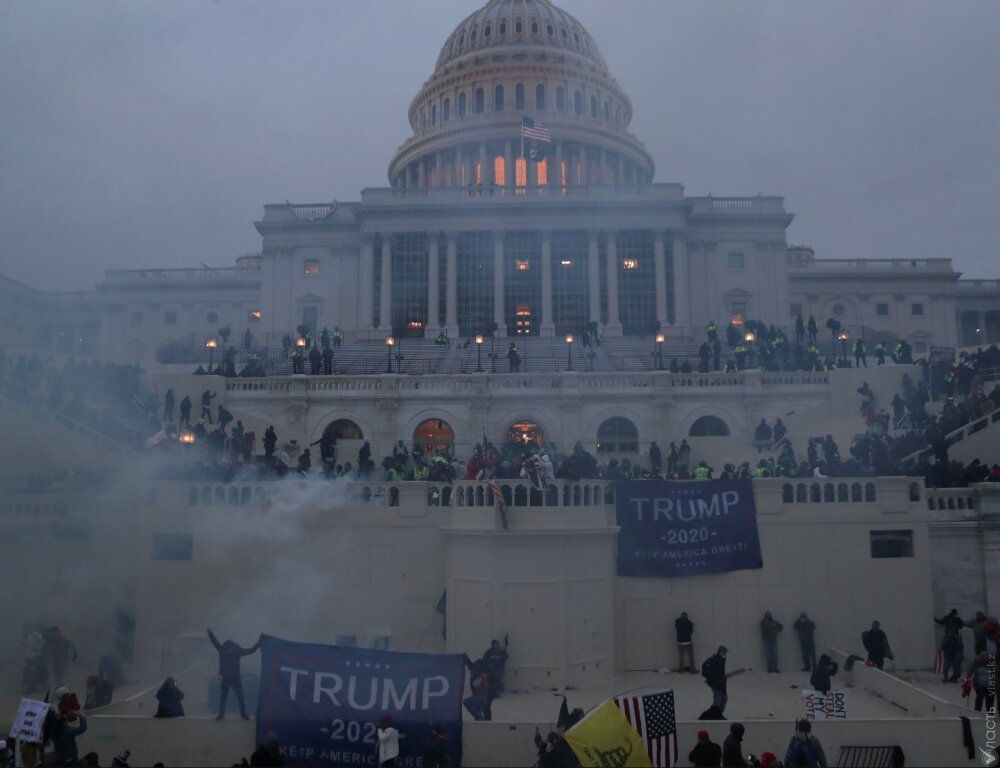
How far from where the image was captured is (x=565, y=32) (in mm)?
91312

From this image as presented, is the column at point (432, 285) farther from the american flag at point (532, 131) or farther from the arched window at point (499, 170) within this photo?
the arched window at point (499, 170)

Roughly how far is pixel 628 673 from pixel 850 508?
6.32 meters

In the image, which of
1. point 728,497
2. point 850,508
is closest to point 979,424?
point 850,508

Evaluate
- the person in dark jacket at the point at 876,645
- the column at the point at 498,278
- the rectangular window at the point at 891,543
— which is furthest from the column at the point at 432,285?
the person in dark jacket at the point at 876,645

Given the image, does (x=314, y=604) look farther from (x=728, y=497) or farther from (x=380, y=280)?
(x=380, y=280)

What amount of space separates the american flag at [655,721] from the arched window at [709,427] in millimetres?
25443

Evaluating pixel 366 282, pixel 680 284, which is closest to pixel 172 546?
pixel 366 282

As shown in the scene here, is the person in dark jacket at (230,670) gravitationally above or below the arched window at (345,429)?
below

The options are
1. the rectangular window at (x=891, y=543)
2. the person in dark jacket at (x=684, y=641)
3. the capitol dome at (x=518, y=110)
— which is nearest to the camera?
the person in dark jacket at (x=684, y=641)

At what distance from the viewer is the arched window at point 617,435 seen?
36.9 metres

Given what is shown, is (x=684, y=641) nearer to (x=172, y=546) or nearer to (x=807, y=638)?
(x=807, y=638)

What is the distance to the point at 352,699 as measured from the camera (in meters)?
13.1

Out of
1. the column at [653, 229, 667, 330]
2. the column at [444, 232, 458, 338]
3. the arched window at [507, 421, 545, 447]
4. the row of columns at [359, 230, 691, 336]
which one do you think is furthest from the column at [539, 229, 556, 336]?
the arched window at [507, 421, 545, 447]

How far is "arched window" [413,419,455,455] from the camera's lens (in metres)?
37.1
